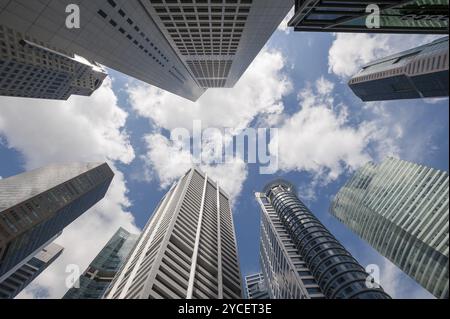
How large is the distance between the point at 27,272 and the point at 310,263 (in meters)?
141

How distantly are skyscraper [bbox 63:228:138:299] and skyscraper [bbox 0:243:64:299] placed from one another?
36.5 meters

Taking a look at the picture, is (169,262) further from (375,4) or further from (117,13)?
(375,4)

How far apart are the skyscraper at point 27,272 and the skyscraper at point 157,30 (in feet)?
393

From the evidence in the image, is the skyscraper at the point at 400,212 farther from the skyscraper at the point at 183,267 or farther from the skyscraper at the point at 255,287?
the skyscraper at the point at 255,287

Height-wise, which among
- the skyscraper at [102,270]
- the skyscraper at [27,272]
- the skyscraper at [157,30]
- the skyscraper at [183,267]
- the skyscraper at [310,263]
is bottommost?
the skyscraper at [27,272]

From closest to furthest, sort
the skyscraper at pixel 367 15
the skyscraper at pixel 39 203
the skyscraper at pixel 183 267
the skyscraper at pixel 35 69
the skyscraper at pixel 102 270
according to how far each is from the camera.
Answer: the skyscraper at pixel 367 15 → the skyscraper at pixel 183 267 → the skyscraper at pixel 35 69 → the skyscraper at pixel 39 203 → the skyscraper at pixel 102 270

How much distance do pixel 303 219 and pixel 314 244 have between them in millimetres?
15738

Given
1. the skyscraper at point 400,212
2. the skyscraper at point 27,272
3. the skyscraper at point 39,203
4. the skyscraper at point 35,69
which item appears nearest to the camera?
the skyscraper at point 400,212

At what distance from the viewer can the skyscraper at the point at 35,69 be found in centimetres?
8254

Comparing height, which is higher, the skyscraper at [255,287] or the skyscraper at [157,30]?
the skyscraper at [157,30]

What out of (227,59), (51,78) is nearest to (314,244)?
(227,59)

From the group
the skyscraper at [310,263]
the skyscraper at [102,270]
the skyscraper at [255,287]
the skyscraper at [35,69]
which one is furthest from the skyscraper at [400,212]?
the skyscraper at [35,69]

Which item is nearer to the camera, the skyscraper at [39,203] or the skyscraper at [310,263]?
the skyscraper at [310,263]
